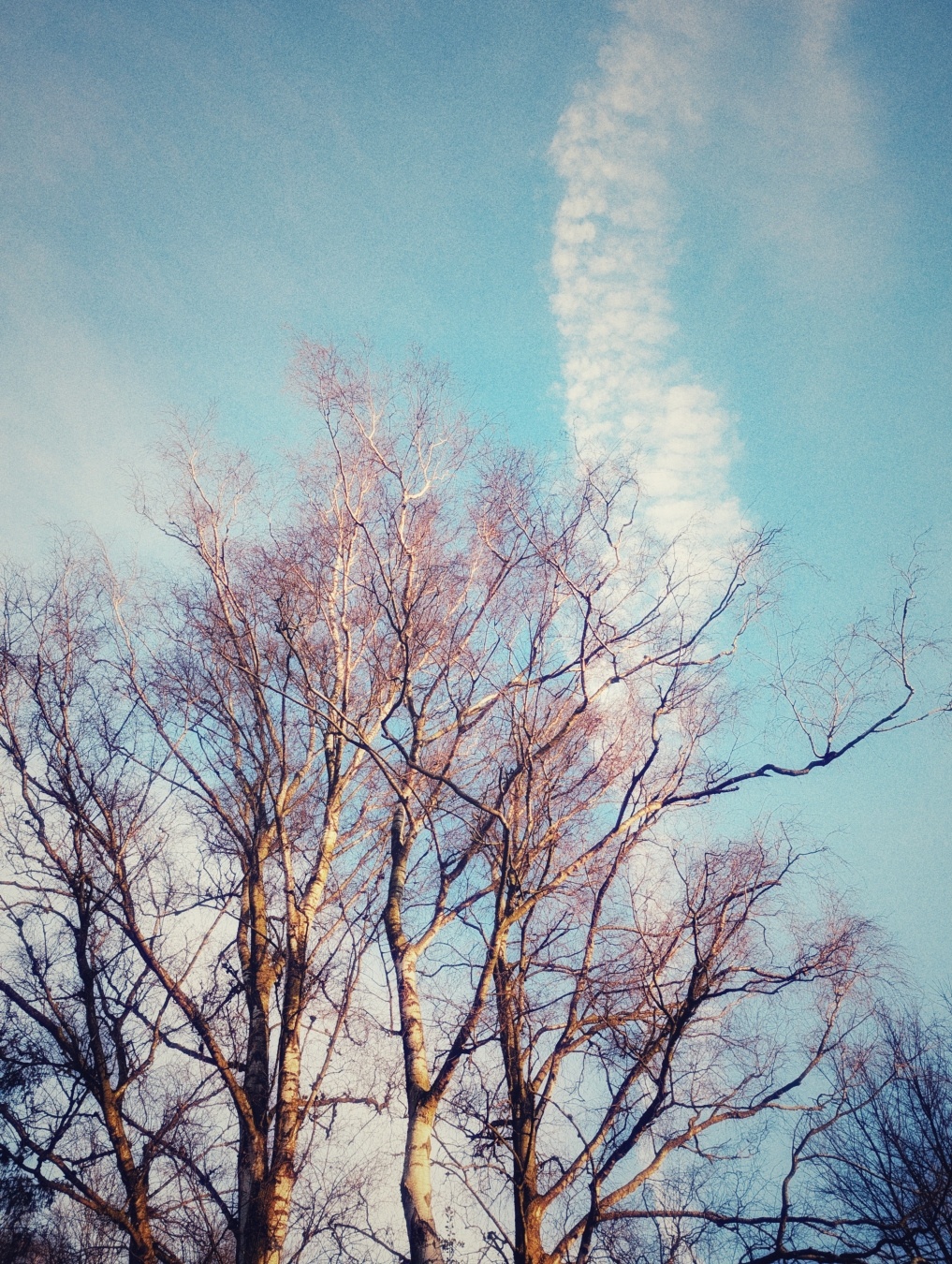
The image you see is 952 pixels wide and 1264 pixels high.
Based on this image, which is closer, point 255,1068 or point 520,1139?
point 520,1139

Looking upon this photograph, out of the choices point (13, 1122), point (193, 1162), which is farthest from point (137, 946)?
point (193, 1162)

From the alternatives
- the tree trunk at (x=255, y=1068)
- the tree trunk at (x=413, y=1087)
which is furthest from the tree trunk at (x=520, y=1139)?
the tree trunk at (x=255, y=1068)

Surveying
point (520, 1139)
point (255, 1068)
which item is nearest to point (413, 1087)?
point (520, 1139)

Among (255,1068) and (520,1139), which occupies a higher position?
(255,1068)

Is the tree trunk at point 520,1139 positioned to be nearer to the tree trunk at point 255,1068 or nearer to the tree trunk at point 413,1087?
the tree trunk at point 413,1087

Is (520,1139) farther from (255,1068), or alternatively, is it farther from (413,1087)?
(255,1068)

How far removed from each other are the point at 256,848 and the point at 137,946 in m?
1.74

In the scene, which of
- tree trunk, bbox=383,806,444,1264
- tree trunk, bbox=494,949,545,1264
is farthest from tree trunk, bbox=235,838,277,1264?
tree trunk, bbox=494,949,545,1264

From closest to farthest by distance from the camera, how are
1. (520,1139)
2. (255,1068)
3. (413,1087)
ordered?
(520,1139)
(413,1087)
(255,1068)

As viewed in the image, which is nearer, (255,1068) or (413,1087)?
(413,1087)

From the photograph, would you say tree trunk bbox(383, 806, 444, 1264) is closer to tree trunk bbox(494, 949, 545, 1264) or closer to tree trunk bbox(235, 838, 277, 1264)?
tree trunk bbox(494, 949, 545, 1264)

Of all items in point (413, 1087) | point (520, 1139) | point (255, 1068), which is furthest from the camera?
point (255, 1068)

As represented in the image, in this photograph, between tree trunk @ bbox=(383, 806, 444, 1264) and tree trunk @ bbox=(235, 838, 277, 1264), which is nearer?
tree trunk @ bbox=(383, 806, 444, 1264)

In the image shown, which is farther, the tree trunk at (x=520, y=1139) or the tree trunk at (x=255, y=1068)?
the tree trunk at (x=255, y=1068)
